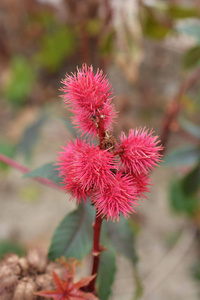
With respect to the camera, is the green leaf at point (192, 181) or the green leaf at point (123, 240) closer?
the green leaf at point (123, 240)

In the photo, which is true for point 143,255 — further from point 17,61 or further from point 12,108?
point 17,61

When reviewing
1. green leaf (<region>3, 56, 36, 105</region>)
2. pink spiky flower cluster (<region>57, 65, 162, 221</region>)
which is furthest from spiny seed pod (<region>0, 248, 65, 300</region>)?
green leaf (<region>3, 56, 36, 105</region>)

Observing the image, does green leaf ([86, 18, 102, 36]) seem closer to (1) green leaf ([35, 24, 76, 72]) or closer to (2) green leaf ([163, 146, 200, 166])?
(1) green leaf ([35, 24, 76, 72])

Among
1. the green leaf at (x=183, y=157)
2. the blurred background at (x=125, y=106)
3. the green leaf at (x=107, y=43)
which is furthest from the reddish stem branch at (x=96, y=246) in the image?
the green leaf at (x=107, y=43)

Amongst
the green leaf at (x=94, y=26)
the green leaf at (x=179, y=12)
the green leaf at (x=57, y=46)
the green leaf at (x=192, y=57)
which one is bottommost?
the green leaf at (x=192, y=57)

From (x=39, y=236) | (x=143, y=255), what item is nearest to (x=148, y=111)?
(x=143, y=255)

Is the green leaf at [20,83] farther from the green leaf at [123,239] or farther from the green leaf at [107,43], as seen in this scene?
the green leaf at [123,239]

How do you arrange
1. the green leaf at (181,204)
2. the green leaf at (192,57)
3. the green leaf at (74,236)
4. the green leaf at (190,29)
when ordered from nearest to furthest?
the green leaf at (74,236) → the green leaf at (190,29) → the green leaf at (192,57) → the green leaf at (181,204)

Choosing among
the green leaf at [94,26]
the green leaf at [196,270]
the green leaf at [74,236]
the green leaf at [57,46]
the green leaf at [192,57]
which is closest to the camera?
the green leaf at [74,236]

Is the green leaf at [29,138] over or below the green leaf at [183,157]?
over
